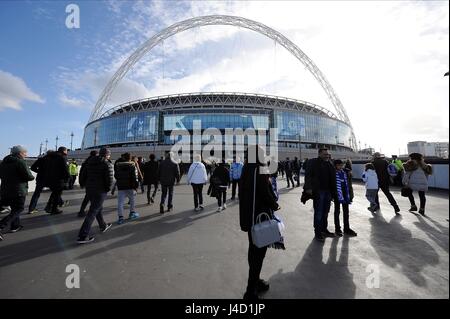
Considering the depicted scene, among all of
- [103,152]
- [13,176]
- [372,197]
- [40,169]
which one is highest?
[103,152]

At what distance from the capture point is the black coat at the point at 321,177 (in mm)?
5205

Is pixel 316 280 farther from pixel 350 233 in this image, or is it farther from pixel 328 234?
pixel 350 233

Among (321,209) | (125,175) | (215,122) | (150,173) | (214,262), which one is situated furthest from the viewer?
(215,122)

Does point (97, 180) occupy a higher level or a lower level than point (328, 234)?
higher

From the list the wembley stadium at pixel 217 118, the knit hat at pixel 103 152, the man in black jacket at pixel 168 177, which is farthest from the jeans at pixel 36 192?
the wembley stadium at pixel 217 118

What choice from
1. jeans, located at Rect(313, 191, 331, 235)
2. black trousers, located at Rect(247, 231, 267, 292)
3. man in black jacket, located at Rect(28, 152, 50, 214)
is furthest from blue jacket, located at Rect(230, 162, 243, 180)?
black trousers, located at Rect(247, 231, 267, 292)

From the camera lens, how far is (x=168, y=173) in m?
8.09

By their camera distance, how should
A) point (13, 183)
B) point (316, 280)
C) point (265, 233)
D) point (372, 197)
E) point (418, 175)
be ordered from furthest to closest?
point (372, 197)
point (418, 175)
point (13, 183)
point (316, 280)
point (265, 233)

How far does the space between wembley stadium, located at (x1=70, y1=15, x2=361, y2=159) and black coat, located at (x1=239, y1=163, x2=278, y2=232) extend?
6161 cm

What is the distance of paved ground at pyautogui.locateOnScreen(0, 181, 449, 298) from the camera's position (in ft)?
9.74

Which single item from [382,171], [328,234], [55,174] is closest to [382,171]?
[382,171]

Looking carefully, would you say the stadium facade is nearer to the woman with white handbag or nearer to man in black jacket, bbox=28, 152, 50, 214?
man in black jacket, bbox=28, 152, 50, 214

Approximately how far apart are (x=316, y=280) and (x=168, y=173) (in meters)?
5.89

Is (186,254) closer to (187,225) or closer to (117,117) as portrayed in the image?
(187,225)
